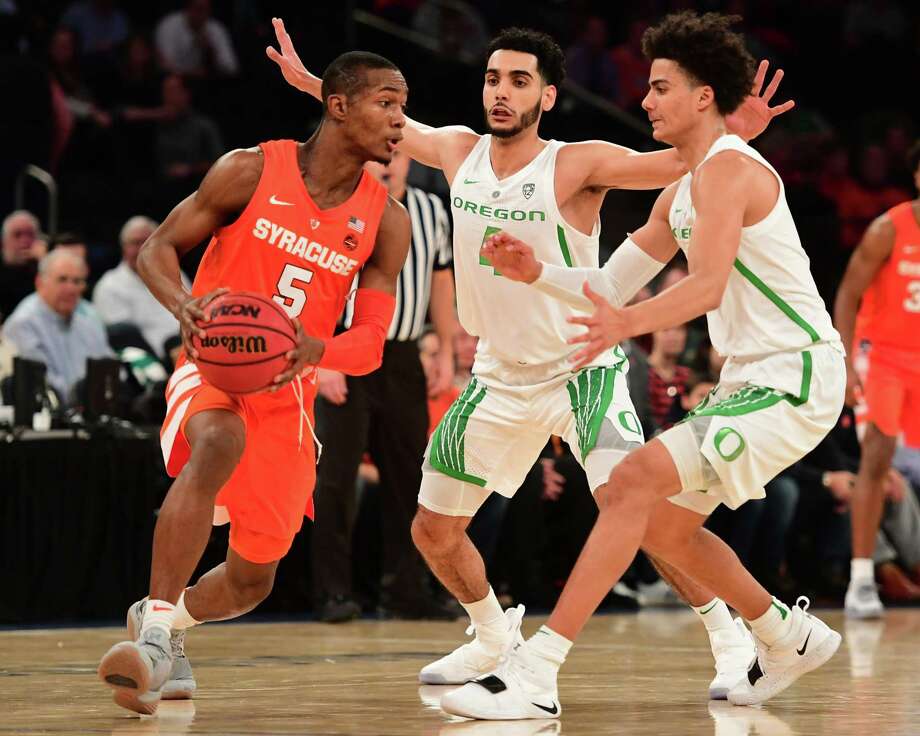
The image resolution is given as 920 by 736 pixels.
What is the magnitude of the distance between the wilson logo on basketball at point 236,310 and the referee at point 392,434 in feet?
10.4

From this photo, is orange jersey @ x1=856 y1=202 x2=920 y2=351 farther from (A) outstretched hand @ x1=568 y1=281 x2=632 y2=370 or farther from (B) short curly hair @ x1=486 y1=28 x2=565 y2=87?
(A) outstretched hand @ x1=568 y1=281 x2=632 y2=370

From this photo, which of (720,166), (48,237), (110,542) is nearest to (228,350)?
(720,166)

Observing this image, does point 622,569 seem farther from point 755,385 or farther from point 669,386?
point 669,386

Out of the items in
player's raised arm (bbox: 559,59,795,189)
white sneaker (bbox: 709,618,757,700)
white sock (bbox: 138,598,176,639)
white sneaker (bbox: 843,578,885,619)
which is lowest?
white sneaker (bbox: 843,578,885,619)

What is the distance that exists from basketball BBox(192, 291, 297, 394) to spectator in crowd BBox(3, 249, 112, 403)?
4.25 m

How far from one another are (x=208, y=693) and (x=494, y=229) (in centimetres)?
170

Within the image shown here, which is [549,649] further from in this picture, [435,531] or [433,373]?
[433,373]

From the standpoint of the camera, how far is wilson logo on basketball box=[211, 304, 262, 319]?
4523mm

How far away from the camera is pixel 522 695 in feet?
14.2

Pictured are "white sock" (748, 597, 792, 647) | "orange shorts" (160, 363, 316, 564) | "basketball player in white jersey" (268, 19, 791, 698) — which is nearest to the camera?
"white sock" (748, 597, 792, 647)

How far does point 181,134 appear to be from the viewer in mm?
11453

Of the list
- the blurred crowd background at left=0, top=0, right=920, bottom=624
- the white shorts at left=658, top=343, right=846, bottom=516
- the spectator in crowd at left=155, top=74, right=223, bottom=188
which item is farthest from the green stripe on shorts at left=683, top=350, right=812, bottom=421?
the spectator in crowd at left=155, top=74, right=223, bottom=188

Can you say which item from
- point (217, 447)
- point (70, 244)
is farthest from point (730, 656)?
point (70, 244)

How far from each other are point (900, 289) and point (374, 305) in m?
4.27
